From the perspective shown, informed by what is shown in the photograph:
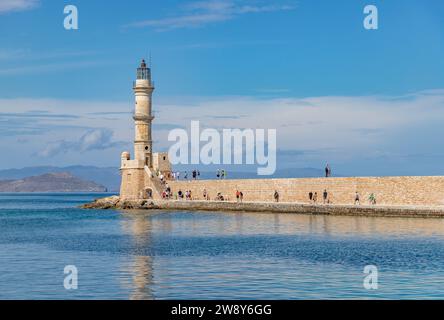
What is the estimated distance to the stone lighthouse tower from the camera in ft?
160

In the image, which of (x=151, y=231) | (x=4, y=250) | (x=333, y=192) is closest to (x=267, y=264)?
(x=4, y=250)

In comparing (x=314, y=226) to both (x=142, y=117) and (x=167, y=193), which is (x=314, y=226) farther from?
(x=142, y=117)

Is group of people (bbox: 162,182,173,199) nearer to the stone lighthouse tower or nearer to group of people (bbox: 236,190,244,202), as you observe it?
the stone lighthouse tower

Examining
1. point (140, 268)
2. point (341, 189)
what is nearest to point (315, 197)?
point (341, 189)

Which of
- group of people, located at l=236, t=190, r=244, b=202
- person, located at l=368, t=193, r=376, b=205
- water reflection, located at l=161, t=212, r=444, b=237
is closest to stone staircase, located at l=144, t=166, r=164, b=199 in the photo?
group of people, located at l=236, t=190, r=244, b=202

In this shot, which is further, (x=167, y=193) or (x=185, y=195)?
(x=167, y=193)

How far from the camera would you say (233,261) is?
17.4 m

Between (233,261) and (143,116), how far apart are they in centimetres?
3195

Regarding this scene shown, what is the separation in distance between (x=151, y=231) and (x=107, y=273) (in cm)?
1242

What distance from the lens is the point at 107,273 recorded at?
1560cm

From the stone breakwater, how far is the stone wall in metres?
1.20

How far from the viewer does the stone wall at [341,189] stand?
99.5ft

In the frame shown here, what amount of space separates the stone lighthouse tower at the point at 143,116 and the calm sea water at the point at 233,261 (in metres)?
19.9
